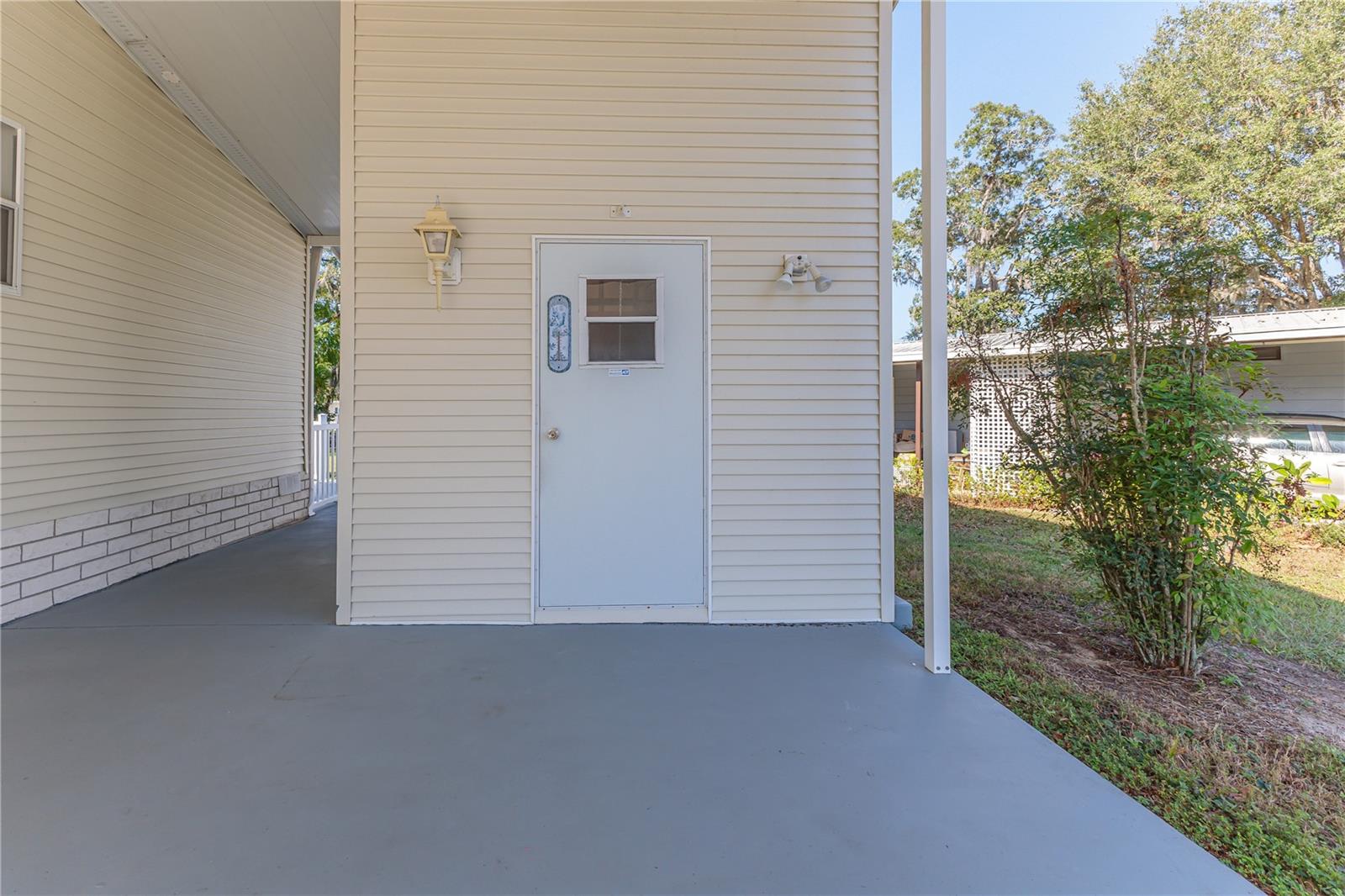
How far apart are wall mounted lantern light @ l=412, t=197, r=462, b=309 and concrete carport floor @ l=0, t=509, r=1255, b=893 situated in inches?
71.3

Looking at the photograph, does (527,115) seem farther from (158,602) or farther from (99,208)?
(158,602)

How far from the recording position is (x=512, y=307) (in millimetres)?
3104

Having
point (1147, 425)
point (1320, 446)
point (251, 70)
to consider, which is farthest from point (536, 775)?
point (1320, 446)

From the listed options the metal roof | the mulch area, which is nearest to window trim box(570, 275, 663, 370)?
the mulch area

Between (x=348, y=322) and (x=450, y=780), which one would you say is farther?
(x=348, y=322)

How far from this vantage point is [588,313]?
313 centimetres

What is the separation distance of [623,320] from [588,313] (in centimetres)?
19

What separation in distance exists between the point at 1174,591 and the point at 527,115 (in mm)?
3824

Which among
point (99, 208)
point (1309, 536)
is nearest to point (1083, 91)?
point (1309, 536)

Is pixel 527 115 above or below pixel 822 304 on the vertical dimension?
above

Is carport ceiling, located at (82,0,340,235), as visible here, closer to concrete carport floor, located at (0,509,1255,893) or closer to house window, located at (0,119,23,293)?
house window, located at (0,119,23,293)

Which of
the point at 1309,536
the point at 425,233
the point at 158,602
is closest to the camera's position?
the point at 425,233

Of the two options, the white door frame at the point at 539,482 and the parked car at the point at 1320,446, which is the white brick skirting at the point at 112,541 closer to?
the white door frame at the point at 539,482

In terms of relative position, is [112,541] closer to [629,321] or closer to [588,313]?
[588,313]
